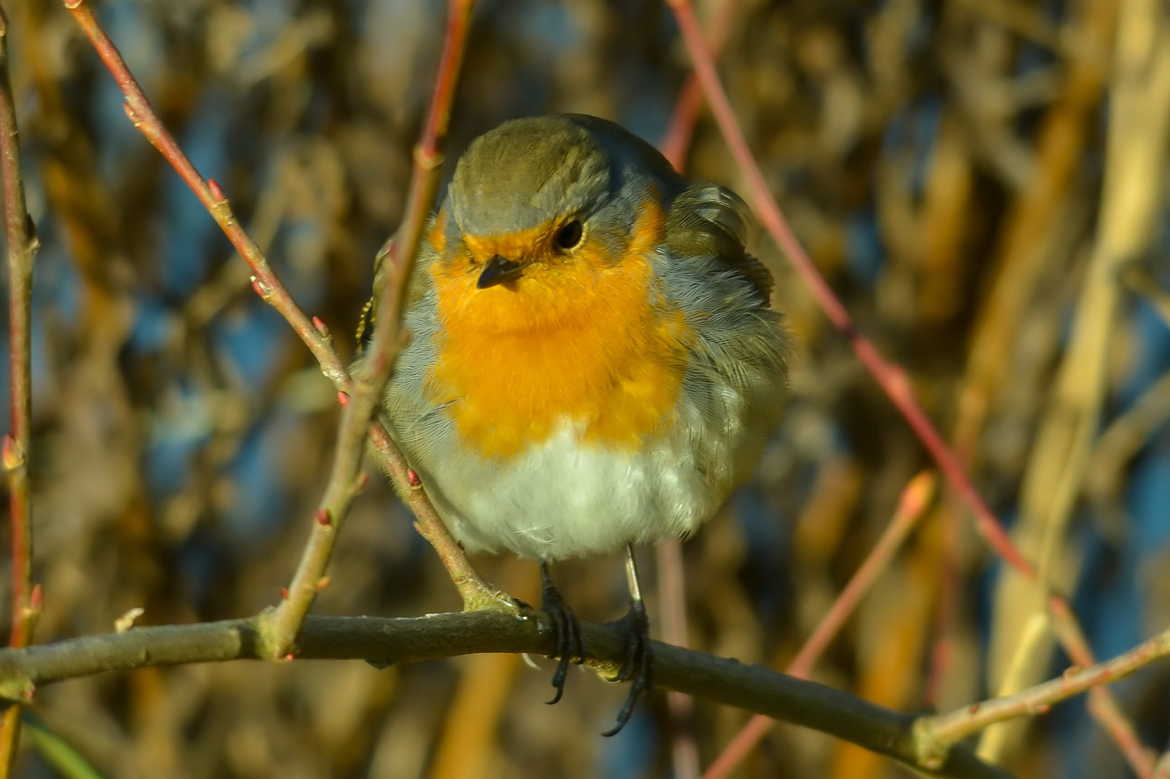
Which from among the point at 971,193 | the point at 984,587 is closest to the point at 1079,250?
the point at 971,193

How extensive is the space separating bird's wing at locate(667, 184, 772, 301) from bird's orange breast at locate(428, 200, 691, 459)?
0.20m

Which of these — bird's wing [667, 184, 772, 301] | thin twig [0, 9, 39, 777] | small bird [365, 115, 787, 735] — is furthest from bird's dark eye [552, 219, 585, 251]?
thin twig [0, 9, 39, 777]

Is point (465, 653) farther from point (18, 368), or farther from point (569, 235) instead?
point (569, 235)

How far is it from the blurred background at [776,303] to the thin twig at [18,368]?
188cm

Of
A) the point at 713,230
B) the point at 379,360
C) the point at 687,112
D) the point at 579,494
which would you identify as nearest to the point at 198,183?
the point at 379,360

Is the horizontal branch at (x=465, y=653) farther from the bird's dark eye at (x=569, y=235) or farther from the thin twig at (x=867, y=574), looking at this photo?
the bird's dark eye at (x=569, y=235)

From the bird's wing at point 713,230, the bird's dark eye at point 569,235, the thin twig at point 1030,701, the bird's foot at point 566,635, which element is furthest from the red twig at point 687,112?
the thin twig at point 1030,701

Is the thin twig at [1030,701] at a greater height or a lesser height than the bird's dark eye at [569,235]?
lesser

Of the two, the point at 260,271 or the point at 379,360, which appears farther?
the point at 260,271

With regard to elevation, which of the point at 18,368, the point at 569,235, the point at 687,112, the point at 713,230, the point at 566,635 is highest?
the point at 687,112

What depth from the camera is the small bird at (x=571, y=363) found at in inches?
96.0

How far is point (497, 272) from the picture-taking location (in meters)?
2.34

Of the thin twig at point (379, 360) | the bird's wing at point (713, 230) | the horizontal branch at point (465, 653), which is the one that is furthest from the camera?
the bird's wing at point (713, 230)

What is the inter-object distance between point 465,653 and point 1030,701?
0.67 m
